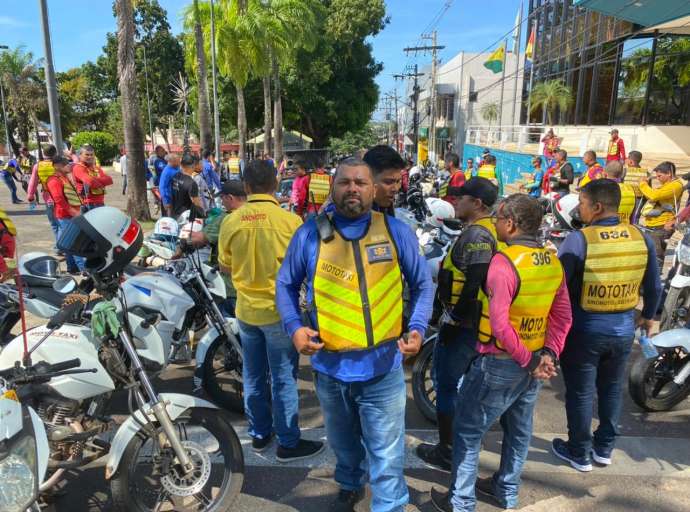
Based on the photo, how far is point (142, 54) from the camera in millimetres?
45719

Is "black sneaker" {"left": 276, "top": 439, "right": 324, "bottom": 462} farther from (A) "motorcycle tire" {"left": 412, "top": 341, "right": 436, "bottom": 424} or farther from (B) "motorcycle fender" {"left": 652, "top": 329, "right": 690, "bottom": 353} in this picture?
(B) "motorcycle fender" {"left": 652, "top": 329, "right": 690, "bottom": 353}

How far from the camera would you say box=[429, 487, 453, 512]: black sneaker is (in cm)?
266

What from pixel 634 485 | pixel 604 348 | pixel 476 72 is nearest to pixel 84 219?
A: pixel 604 348

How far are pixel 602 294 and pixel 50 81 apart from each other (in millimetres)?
8356

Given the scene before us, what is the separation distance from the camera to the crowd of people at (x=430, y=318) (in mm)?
2246

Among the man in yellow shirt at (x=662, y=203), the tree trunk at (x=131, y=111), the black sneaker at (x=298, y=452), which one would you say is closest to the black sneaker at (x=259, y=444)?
the black sneaker at (x=298, y=452)

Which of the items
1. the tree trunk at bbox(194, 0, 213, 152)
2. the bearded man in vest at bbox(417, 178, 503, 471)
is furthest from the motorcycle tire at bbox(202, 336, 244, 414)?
the tree trunk at bbox(194, 0, 213, 152)

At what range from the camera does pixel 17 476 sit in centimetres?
147

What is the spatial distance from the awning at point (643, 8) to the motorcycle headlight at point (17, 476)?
11107 mm

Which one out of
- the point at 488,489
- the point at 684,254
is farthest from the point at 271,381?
the point at 684,254

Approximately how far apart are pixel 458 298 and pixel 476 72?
174 ft

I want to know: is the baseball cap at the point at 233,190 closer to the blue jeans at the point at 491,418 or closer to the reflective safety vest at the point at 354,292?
the reflective safety vest at the point at 354,292

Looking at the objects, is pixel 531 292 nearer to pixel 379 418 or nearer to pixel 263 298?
pixel 379 418

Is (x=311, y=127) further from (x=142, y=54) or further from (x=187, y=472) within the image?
(x=187, y=472)
